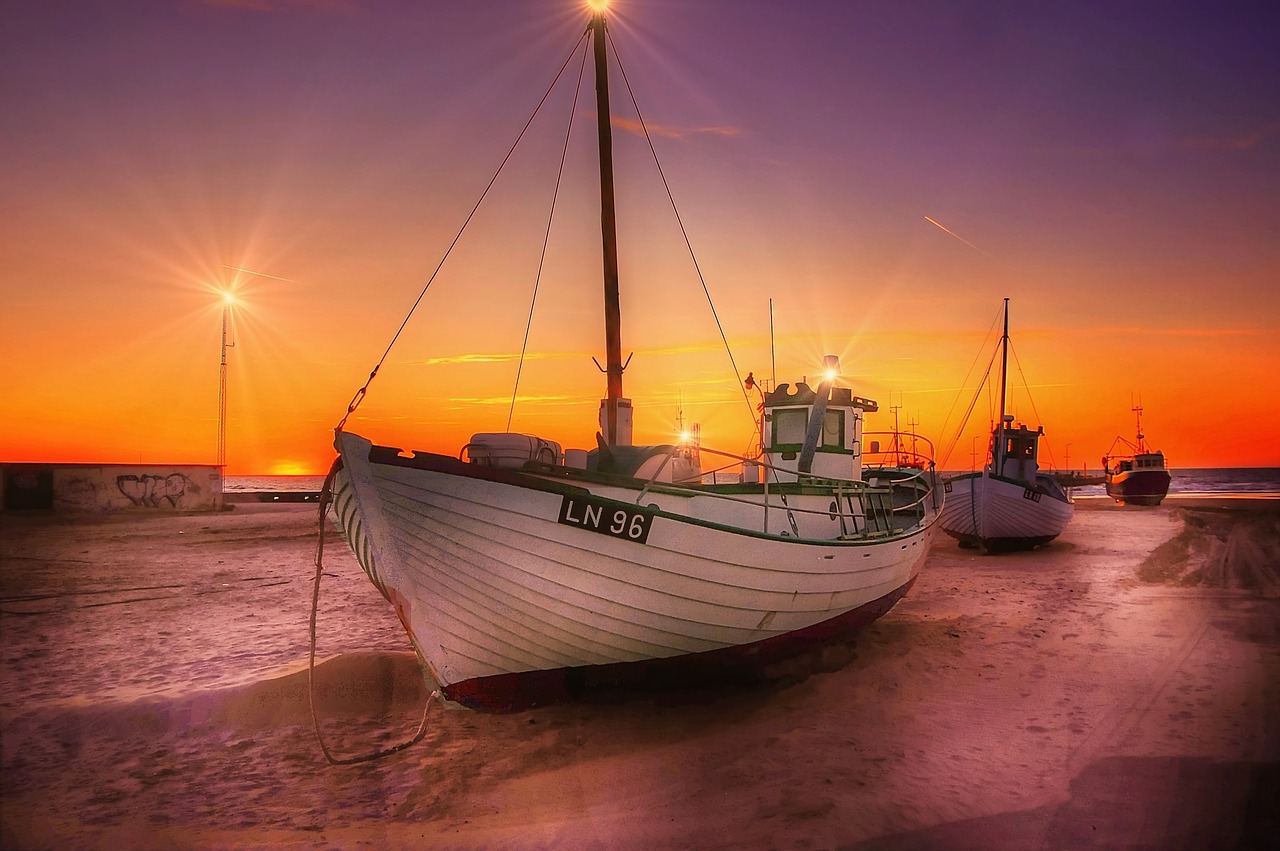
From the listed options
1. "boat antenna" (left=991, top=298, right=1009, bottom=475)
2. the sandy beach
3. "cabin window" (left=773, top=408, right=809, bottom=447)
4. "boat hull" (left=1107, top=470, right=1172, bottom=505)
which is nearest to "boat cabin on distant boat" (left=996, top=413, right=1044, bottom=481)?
"boat antenna" (left=991, top=298, right=1009, bottom=475)

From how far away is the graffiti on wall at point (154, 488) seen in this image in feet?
119

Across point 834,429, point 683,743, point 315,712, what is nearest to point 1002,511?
point 834,429

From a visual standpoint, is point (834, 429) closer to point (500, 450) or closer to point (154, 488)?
point (500, 450)

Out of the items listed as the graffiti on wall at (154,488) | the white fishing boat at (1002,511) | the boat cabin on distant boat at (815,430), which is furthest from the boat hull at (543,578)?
the graffiti on wall at (154,488)

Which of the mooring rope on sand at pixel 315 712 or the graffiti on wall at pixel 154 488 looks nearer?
the mooring rope on sand at pixel 315 712

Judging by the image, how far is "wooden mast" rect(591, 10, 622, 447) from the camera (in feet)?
40.9

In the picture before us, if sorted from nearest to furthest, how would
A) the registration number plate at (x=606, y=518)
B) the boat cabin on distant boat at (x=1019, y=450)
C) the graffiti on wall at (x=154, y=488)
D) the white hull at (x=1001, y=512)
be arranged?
the registration number plate at (x=606, y=518) < the white hull at (x=1001, y=512) < the boat cabin on distant boat at (x=1019, y=450) < the graffiti on wall at (x=154, y=488)

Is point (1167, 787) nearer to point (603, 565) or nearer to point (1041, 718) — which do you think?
point (1041, 718)

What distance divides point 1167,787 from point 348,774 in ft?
24.2

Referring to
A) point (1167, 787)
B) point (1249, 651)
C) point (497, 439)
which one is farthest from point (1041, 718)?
point (497, 439)

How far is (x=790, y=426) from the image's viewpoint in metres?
13.3

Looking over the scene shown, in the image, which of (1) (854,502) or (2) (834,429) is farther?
(2) (834,429)

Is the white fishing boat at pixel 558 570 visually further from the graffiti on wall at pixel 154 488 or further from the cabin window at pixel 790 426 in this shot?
the graffiti on wall at pixel 154 488

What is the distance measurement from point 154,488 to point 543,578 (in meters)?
39.2
